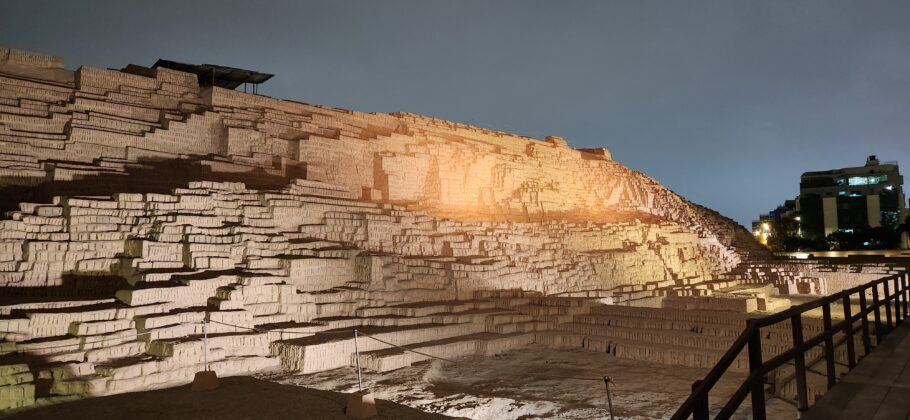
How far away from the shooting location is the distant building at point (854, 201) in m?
47.9

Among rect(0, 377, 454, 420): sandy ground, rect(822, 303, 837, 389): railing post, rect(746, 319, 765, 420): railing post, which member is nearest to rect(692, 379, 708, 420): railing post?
rect(746, 319, 765, 420): railing post

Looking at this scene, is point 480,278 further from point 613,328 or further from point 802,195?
point 802,195

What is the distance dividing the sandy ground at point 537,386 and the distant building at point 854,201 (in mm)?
47026

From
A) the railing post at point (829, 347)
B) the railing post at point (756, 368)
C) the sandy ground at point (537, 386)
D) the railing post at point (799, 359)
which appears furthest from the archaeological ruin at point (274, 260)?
the railing post at point (756, 368)

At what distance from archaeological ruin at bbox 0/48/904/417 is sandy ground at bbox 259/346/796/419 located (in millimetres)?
442

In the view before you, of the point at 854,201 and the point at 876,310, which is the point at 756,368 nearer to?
the point at 876,310

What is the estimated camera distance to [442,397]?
7.79 m

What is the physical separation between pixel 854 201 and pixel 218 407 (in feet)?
185

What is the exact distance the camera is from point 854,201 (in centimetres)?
4878

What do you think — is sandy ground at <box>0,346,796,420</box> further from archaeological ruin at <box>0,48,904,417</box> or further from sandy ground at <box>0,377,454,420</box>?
archaeological ruin at <box>0,48,904,417</box>

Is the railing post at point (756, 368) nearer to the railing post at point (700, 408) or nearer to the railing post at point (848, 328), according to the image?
the railing post at point (700, 408)

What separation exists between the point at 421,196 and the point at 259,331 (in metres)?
14.8

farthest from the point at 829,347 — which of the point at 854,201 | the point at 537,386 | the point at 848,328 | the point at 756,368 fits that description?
the point at 854,201

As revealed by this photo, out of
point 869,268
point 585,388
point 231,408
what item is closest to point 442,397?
point 585,388
